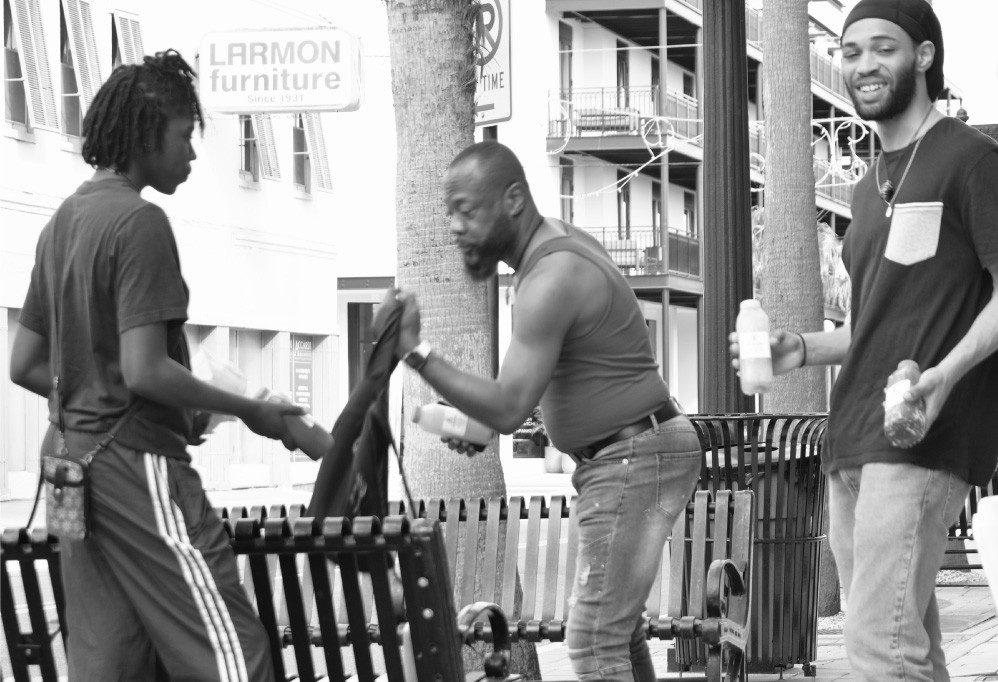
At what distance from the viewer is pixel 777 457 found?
25.9 ft

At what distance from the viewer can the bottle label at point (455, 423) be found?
177 inches

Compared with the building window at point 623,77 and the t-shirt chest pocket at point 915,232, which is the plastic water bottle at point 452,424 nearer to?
the t-shirt chest pocket at point 915,232

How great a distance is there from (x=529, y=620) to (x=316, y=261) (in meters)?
29.8

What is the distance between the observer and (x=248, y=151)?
32.7 m

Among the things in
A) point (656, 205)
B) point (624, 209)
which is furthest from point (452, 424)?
point (656, 205)

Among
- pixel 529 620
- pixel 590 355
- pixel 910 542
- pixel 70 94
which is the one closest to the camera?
pixel 910 542

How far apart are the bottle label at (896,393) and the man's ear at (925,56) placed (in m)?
0.81

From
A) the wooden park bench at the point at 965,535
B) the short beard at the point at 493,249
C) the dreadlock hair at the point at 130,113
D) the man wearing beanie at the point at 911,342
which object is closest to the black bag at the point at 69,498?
the dreadlock hair at the point at 130,113

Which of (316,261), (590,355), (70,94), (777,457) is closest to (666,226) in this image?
(316,261)

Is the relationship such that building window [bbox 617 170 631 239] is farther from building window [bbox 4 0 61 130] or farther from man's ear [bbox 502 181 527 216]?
man's ear [bbox 502 181 527 216]

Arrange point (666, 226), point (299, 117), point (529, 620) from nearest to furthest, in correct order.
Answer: point (529, 620)
point (299, 117)
point (666, 226)

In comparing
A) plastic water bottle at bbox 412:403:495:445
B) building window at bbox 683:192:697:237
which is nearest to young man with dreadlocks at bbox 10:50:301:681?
plastic water bottle at bbox 412:403:495:445

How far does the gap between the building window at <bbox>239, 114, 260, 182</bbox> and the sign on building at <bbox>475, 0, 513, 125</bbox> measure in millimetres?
23001

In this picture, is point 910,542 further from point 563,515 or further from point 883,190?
point 563,515
